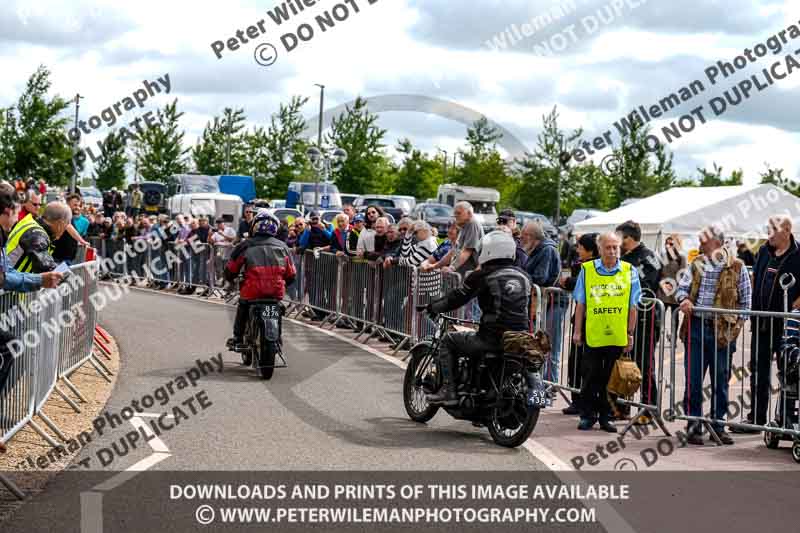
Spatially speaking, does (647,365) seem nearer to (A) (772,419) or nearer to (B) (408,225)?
(A) (772,419)

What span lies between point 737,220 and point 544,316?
20.0 metres

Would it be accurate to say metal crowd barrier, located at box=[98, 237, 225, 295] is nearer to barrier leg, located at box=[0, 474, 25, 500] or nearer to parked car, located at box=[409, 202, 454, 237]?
parked car, located at box=[409, 202, 454, 237]

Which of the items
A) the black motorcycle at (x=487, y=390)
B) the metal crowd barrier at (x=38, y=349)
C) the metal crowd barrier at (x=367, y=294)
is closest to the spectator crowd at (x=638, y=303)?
the metal crowd barrier at (x=38, y=349)

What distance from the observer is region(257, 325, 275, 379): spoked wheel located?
522 inches

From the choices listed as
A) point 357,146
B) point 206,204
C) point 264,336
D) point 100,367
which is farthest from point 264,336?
point 357,146

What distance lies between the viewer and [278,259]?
13977 millimetres

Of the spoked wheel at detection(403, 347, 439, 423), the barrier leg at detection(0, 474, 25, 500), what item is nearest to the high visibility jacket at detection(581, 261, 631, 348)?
the spoked wheel at detection(403, 347, 439, 423)

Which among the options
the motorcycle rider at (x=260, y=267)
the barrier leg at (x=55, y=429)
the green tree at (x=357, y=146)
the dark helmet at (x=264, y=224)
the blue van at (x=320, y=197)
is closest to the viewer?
the barrier leg at (x=55, y=429)

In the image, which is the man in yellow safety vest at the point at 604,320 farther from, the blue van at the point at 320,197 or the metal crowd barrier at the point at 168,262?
the blue van at the point at 320,197

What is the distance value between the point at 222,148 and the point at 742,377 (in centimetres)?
6379

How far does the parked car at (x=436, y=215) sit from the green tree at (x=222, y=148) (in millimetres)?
24356

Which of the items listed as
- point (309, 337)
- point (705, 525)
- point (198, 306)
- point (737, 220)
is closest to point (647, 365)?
point (705, 525)

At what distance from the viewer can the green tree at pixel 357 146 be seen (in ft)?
221

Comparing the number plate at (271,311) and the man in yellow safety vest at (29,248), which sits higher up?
the man in yellow safety vest at (29,248)
